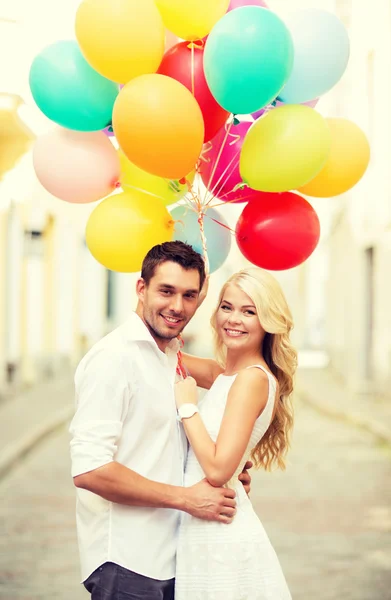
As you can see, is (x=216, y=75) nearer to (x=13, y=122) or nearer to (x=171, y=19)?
(x=171, y=19)

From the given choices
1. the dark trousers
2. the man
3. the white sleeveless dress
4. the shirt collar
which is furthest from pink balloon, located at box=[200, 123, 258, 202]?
the dark trousers

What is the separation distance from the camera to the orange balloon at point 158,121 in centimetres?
266

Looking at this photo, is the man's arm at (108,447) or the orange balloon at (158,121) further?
the orange balloon at (158,121)

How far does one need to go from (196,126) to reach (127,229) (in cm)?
53

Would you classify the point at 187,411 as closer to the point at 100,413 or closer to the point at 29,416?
the point at 100,413

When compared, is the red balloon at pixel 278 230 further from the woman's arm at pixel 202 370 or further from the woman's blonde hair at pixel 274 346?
the woman's arm at pixel 202 370

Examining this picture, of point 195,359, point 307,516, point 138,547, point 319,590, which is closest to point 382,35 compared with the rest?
point 307,516

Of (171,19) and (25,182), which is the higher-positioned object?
(25,182)

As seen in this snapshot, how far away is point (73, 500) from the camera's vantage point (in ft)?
24.3

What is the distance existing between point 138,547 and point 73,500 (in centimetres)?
501

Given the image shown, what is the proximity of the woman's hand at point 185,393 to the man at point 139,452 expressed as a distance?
0.10ft

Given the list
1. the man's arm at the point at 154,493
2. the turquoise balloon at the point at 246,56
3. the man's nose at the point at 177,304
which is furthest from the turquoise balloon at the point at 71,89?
the man's arm at the point at 154,493

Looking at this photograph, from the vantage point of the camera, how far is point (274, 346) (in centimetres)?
300

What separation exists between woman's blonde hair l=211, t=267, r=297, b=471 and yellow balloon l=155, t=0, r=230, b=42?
2.95 ft
